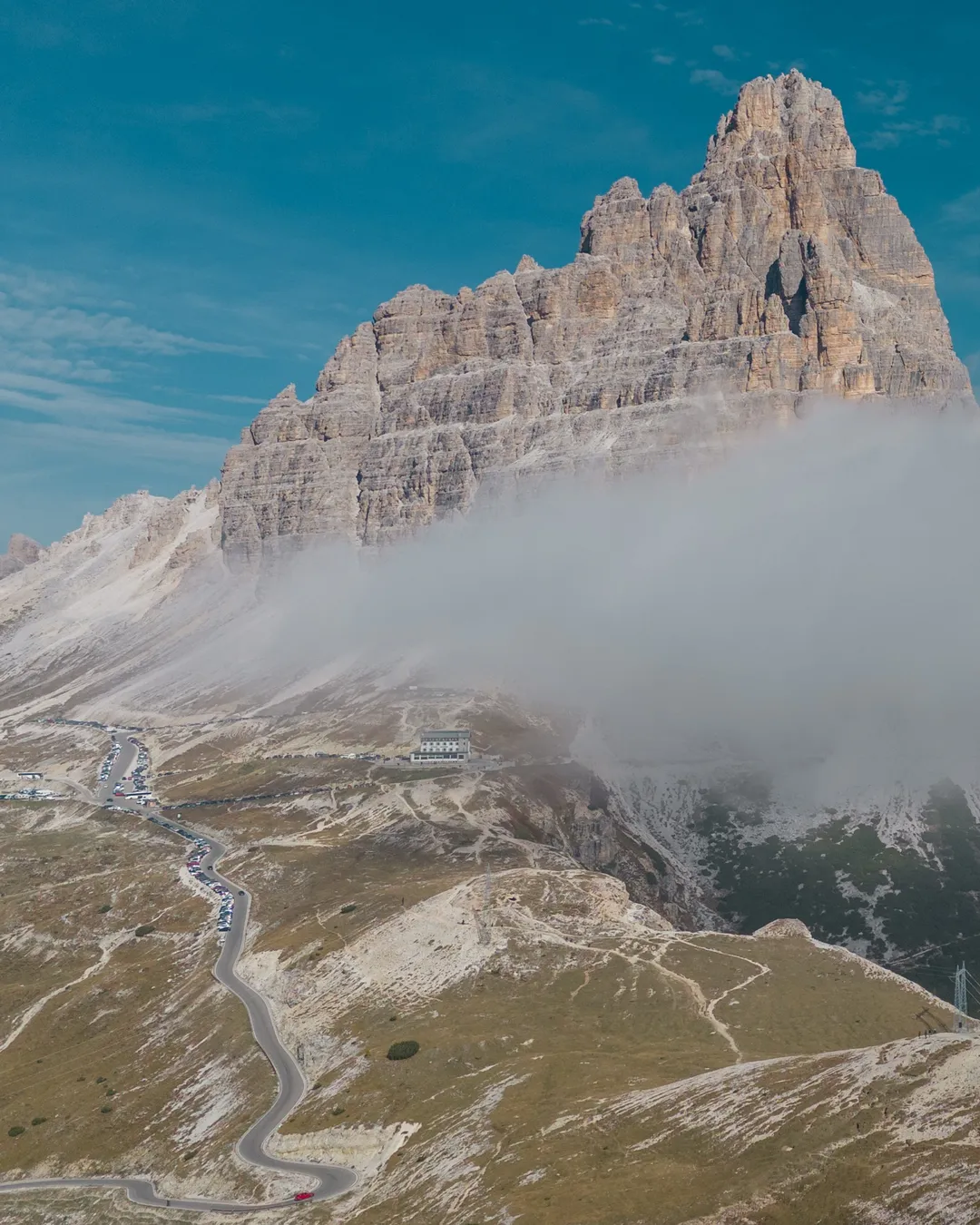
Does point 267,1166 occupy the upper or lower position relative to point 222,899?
lower

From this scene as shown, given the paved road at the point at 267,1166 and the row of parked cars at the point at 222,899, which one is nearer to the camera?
the paved road at the point at 267,1166

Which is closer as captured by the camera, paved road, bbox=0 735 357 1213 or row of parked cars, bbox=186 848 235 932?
paved road, bbox=0 735 357 1213

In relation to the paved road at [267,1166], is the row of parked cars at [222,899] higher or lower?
higher

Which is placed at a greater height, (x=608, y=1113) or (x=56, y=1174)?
(x=608, y=1113)

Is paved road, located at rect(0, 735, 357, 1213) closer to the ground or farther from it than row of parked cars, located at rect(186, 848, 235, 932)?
closer to the ground

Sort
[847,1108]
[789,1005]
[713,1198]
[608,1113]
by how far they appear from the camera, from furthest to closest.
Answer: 1. [789,1005]
2. [608,1113]
3. [847,1108]
4. [713,1198]

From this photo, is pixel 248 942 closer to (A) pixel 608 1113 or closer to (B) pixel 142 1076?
(B) pixel 142 1076

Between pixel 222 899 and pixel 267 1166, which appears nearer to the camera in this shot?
pixel 267 1166

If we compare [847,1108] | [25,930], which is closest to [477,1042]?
[847,1108]

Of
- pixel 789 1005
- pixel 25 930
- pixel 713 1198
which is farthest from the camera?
pixel 25 930

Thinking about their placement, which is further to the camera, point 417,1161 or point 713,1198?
point 417,1161
